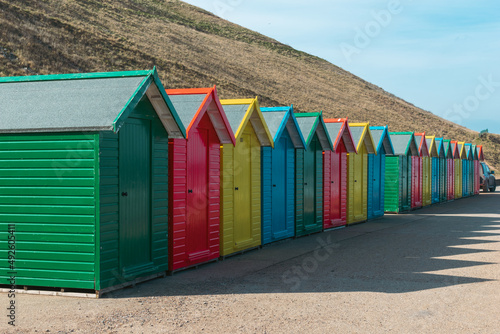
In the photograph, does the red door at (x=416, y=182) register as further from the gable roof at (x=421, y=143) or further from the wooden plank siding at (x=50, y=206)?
the wooden plank siding at (x=50, y=206)

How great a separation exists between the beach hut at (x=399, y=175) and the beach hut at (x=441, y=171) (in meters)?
5.79

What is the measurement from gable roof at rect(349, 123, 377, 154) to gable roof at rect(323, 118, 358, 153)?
0.56 meters

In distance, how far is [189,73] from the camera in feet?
162

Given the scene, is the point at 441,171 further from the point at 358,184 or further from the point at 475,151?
the point at 358,184

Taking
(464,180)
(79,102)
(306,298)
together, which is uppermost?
(79,102)

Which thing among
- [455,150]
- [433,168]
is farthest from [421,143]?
[455,150]

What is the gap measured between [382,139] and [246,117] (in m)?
10.5

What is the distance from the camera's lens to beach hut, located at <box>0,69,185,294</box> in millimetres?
7930

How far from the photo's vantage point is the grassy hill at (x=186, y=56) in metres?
37.1

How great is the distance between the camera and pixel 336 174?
17.7 meters

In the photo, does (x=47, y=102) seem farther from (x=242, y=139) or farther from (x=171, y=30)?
(x=171, y=30)

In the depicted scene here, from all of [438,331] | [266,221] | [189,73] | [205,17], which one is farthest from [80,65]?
[205,17]

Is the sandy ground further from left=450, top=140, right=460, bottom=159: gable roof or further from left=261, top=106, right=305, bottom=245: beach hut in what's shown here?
left=450, top=140, right=460, bottom=159: gable roof

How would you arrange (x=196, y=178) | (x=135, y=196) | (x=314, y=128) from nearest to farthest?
(x=135, y=196), (x=196, y=178), (x=314, y=128)
